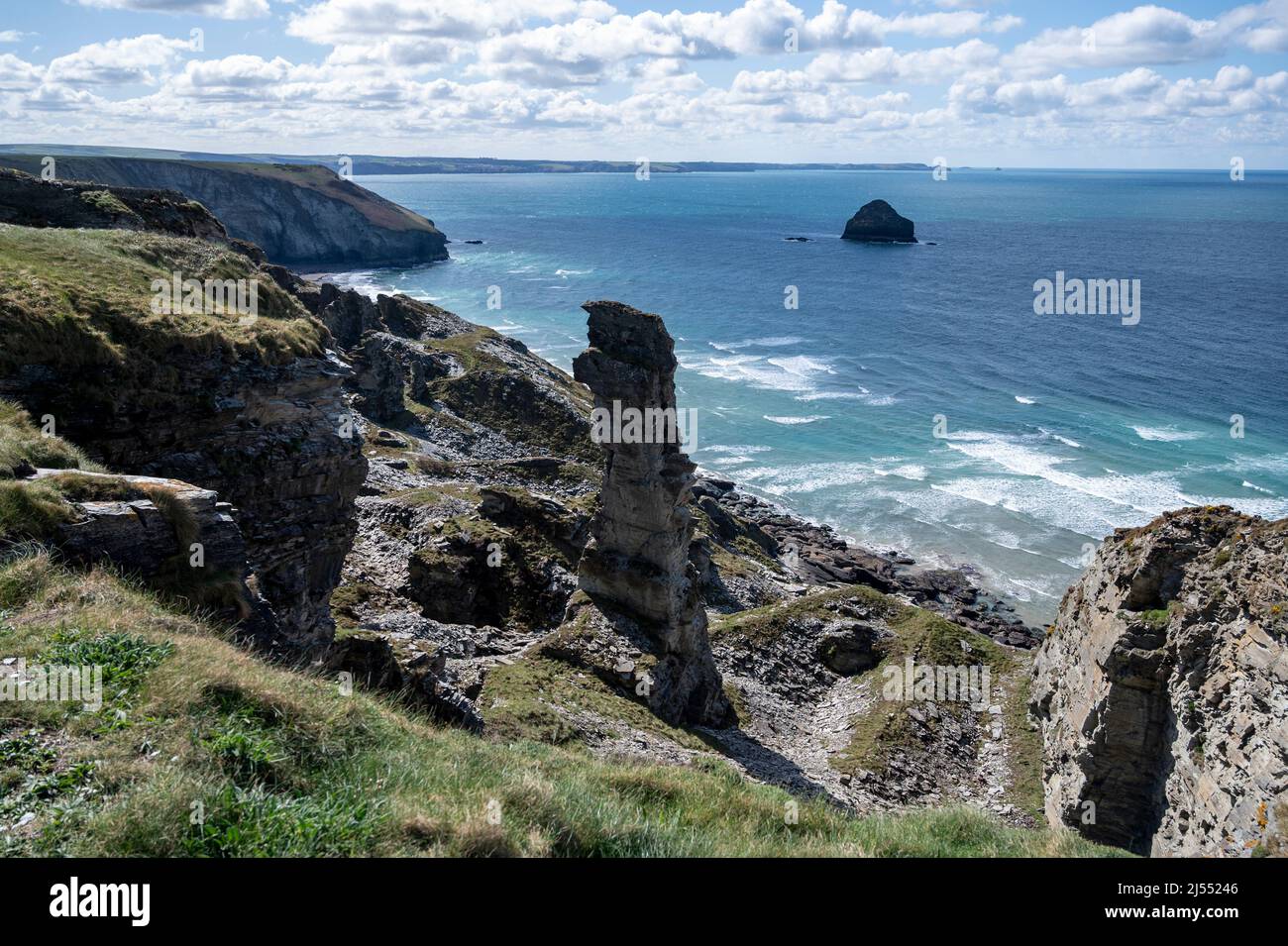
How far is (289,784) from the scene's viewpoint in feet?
32.8

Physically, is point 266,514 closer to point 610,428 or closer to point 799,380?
point 610,428

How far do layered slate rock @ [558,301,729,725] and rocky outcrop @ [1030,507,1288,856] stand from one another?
14.4 m

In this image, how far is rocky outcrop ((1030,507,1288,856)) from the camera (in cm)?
1948

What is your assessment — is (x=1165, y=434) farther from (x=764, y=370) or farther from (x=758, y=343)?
(x=758, y=343)

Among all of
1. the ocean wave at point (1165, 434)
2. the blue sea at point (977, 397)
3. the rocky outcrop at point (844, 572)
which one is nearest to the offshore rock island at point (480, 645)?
the rocky outcrop at point (844, 572)

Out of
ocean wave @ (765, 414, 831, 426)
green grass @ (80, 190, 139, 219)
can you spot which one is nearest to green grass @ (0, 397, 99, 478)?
green grass @ (80, 190, 139, 219)

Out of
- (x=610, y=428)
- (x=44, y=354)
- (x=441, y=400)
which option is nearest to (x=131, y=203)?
(x=44, y=354)

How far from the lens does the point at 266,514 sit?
76.7 ft

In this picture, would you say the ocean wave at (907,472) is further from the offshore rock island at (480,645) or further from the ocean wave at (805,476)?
the offshore rock island at (480,645)

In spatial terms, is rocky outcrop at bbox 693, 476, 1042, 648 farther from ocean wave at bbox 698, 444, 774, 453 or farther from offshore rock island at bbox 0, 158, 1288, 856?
ocean wave at bbox 698, 444, 774, 453

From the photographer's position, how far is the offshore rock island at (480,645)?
10469mm

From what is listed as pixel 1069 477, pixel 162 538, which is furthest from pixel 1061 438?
pixel 162 538

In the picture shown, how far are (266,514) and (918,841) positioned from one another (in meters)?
18.7

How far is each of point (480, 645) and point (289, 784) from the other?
24.6 meters
